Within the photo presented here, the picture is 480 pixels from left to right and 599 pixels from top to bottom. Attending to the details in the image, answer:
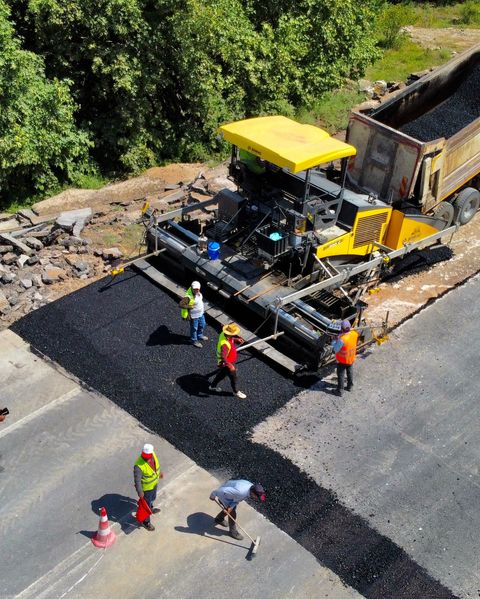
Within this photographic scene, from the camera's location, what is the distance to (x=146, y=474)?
744 cm

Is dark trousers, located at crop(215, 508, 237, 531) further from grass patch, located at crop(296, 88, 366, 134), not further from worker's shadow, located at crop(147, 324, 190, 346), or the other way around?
grass patch, located at crop(296, 88, 366, 134)

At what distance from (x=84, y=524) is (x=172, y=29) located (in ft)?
35.9

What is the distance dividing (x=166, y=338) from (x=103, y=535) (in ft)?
11.8

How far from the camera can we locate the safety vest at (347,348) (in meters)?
9.36

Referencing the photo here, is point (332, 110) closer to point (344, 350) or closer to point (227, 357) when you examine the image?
point (344, 350)

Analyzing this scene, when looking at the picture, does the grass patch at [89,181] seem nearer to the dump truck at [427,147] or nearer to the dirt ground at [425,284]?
the dump truck at [427,147]

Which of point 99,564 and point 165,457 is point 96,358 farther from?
point 99,564

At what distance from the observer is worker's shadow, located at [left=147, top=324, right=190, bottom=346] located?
10.5 m

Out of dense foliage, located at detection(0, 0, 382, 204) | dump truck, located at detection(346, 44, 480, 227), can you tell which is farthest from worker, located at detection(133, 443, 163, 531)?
dense foliage, located at detection(0, 0, 382, 204)

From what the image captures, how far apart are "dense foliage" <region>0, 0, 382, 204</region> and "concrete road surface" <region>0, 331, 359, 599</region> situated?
628 centimetres

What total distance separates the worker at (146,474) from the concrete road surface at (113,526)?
55 cm

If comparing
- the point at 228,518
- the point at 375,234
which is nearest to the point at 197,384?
the point at 228,518

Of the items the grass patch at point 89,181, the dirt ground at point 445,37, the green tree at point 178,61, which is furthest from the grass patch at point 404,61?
the grass patch at point 89,181

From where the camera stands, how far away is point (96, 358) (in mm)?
10148
